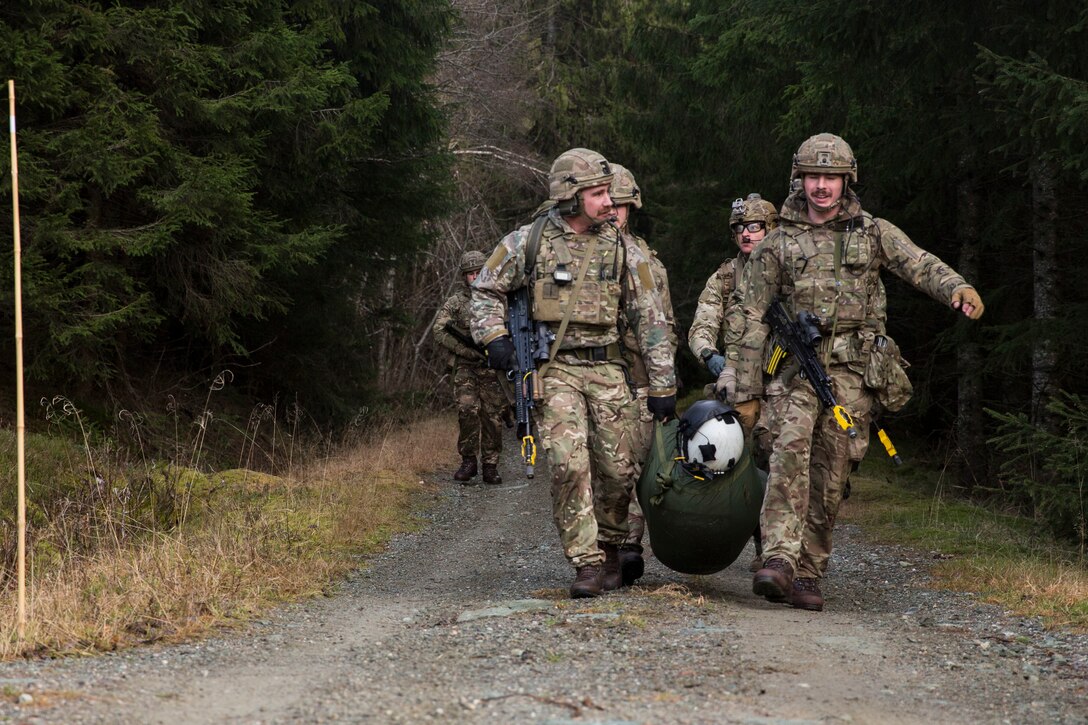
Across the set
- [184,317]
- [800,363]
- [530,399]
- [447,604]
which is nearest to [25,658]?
[447,604]

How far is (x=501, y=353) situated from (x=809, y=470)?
189 cm

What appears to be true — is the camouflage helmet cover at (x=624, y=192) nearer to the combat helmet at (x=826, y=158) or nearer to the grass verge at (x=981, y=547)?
the combat helmet at (x=826, y=158)

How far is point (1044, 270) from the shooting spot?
41.0 feet

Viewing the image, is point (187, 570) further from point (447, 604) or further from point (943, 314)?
point (943, 314)

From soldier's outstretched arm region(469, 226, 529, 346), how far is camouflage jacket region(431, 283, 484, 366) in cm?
639

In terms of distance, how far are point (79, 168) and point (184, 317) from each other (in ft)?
7.52

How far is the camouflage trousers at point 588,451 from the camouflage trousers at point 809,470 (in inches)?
33.5

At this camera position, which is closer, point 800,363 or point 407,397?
point 800,363

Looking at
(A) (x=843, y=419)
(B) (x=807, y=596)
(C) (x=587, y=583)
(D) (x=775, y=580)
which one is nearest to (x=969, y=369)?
(A) (x=843, y=419)

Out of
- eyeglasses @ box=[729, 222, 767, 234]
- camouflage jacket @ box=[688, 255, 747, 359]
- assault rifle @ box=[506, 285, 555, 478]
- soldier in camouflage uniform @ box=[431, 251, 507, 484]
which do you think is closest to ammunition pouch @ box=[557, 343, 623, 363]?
assault rifle @ box=[506, 285, 555, 478]

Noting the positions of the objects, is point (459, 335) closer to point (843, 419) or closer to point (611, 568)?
point (611, 568)

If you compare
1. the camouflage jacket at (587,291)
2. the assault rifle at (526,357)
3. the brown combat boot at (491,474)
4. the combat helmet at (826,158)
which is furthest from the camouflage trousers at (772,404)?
the brown combat boot at (491,474)

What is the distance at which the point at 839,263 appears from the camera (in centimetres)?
775

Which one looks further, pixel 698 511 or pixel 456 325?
pixel 456 325
